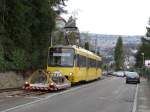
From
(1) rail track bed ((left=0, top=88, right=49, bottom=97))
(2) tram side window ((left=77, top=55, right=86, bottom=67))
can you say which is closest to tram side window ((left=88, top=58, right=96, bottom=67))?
(2) tram side window ((left=77, top=55, right=86, bottom=67))

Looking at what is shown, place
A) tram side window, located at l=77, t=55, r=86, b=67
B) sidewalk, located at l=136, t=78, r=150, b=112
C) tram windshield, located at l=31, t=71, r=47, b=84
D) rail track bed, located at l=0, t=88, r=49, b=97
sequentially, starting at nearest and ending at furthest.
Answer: sidewalk, located at l=136, t=78, r=150, b=112 < rail track bed, located at l=0, t=88, r=49, b=97 < tram windshield, located at l=31, t=71, r=47, b=84 < tram side window, located at l=77, t=55, r=86, b=67

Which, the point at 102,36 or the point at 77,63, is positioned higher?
the point at 102,36

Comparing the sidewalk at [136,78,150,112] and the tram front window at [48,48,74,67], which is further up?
the tram front window at [48,48,74,67]

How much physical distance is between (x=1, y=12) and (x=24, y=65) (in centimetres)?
664

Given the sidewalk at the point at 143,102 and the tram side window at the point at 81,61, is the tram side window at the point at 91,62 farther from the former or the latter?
the sidewalk at the point at 143,102

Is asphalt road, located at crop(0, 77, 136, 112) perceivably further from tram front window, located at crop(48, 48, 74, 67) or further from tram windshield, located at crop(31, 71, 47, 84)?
tram front window, located at crop(48, 48, 74, 67)

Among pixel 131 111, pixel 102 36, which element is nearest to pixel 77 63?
pixel 131 111

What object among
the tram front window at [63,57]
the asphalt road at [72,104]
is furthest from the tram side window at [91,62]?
the asphalt road at [72,104]

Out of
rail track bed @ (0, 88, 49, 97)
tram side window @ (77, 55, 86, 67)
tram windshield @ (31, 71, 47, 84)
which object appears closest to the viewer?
rail track bed @ (0, 88, 49, 97)

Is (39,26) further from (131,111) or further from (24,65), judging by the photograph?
(131,111)

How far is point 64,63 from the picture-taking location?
4391cm

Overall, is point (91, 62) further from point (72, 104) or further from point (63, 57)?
point (72, 104)

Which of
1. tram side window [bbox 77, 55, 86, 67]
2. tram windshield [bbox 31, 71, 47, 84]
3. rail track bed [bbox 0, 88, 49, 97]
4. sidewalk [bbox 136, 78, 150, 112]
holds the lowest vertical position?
sidewalk [bbox 136, 78, 150, 112]

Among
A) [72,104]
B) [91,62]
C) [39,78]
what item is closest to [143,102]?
[72,104]
